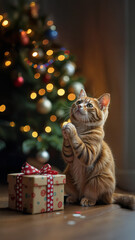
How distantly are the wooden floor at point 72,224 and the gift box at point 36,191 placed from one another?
36mm

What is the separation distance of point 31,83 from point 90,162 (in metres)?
1.19

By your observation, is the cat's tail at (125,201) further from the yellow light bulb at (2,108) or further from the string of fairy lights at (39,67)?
the yellow light bulb at (2,108)

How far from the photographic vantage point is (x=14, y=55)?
2197 millimetres

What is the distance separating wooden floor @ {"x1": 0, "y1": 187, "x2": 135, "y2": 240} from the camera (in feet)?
3.07

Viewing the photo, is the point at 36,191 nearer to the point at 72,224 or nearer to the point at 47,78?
the point at 72,224

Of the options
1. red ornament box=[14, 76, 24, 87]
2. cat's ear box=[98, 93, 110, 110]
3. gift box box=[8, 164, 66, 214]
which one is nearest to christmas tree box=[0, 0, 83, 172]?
red ornament box=[14, 76, 24, 87]

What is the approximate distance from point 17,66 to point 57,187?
1.26m

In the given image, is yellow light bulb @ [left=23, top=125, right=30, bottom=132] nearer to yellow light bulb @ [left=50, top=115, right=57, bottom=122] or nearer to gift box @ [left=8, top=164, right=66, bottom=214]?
yellow light bulb @ [left=50, top=115, right=57, bottom=122]

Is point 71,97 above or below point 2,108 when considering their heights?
above

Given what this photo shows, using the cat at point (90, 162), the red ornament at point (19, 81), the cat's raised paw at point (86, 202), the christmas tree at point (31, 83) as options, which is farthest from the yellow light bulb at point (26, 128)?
the cat's raised paw at point (86, 202)

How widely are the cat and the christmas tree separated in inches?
31.3

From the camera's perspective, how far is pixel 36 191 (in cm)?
117

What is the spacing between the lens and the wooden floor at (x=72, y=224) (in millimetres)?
937

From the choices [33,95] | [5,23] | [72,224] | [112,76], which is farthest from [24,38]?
[72,224]
